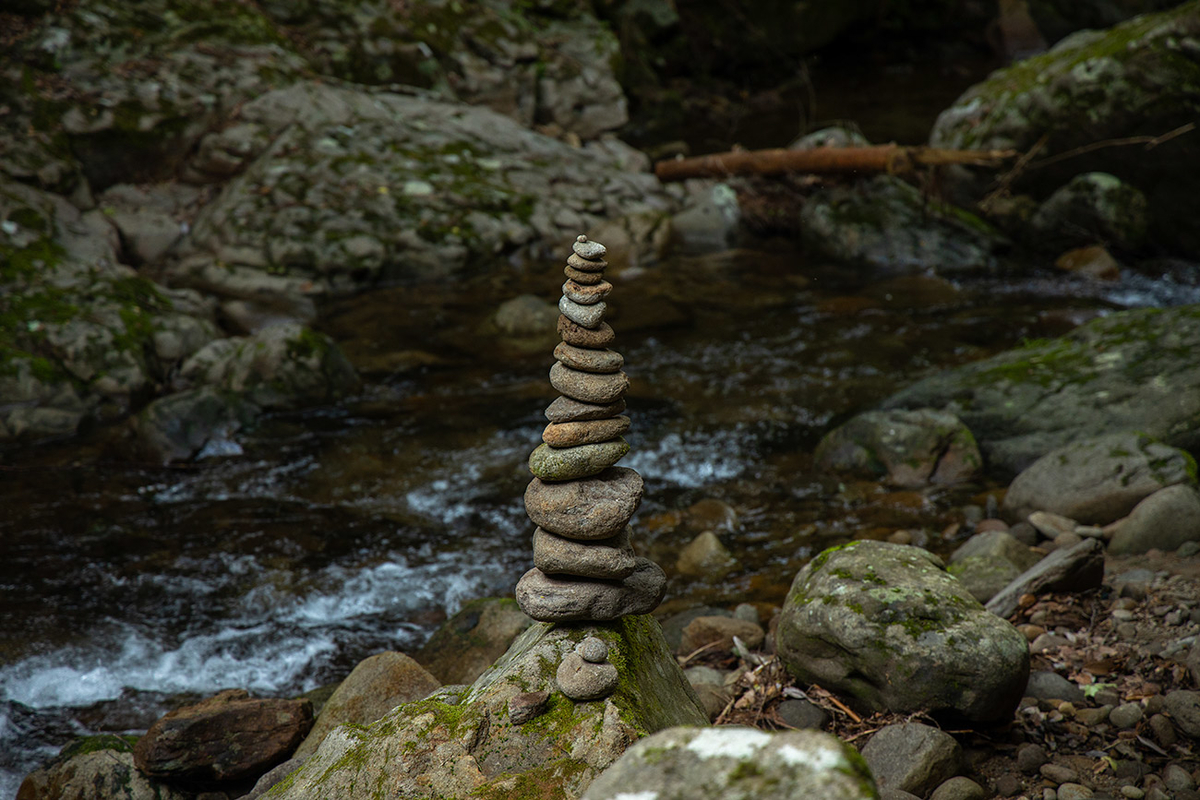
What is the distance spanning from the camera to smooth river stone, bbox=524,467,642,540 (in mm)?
3758

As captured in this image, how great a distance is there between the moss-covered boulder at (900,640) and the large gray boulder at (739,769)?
2.43m

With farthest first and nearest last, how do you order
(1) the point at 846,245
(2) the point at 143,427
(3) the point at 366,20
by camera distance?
(3) the point at 366,20, (1) the point at 846,245, (2) the point at 143,427

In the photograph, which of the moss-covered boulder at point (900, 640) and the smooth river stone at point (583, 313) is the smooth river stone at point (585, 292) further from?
the moss-covered boulder at point (900, 640)

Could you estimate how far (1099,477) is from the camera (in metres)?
6.57

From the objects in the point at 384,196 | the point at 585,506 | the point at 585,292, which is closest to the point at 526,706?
the point at 585,506

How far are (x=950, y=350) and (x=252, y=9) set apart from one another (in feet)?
47.7

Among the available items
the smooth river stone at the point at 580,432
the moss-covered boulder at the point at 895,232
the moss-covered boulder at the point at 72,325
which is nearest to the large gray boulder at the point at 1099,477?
the smooth river stone at the point at 580,432

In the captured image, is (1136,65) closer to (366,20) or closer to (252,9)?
(366,20)

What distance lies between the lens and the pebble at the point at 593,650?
3.38 metres

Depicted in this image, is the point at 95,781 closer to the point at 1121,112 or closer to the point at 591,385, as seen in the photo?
the point at 591,385

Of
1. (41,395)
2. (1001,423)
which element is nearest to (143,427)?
(41,395)

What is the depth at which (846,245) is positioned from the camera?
48.4ft

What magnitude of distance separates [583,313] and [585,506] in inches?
32.6

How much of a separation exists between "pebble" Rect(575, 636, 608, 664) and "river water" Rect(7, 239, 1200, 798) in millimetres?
3161
